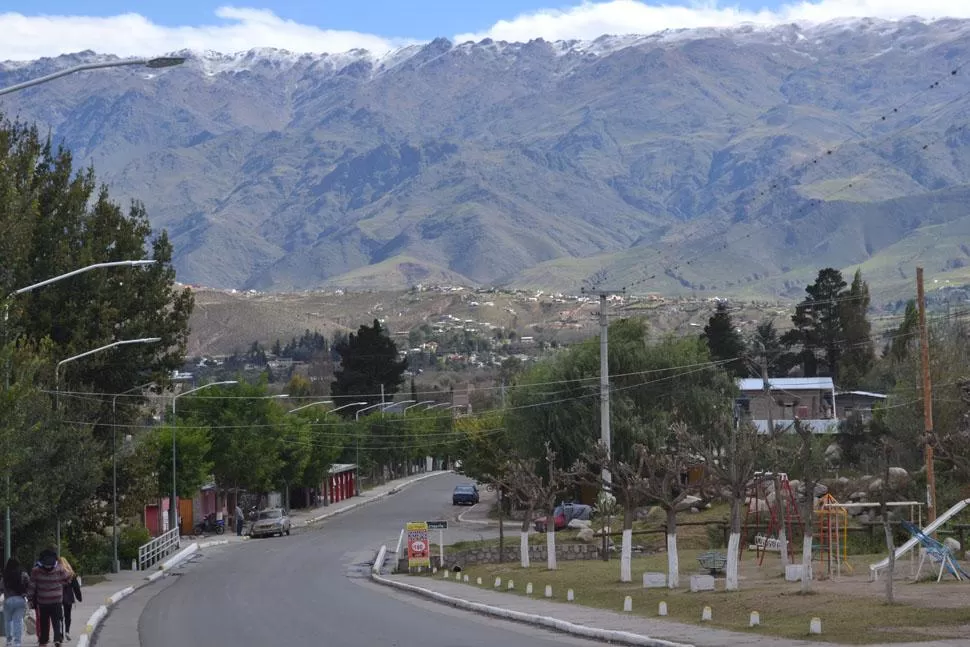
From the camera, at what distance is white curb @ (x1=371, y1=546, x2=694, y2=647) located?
2745 cm

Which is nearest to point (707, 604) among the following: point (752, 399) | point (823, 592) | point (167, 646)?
point (823, 592)

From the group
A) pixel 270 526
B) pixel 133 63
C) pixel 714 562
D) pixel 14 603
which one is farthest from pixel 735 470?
pixel 270 526

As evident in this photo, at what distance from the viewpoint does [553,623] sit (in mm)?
31938

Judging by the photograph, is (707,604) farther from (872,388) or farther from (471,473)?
(872,388)

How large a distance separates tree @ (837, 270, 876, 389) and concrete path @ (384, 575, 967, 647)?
248 ft

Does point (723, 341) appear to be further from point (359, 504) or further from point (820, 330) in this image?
point (359, 504)

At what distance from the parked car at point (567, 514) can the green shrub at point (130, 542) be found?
17461 mm

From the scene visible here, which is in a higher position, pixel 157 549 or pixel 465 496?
pixel 157 549

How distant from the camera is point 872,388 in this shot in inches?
4360

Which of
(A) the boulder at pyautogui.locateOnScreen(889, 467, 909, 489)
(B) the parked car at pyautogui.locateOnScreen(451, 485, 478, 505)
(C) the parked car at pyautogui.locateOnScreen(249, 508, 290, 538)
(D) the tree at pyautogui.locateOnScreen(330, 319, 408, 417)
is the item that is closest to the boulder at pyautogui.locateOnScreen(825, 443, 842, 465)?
(A) the boulder at pyautogui.locateOnScreen(889, 467, 909, 489)

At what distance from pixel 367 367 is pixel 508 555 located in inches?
3795

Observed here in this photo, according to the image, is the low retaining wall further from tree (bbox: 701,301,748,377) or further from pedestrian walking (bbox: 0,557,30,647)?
tree (bbox: 701,301,748,377)

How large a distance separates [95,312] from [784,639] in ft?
112

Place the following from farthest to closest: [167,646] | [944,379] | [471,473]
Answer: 1. [471,473]
2. [944,379]
3. [167,646]
